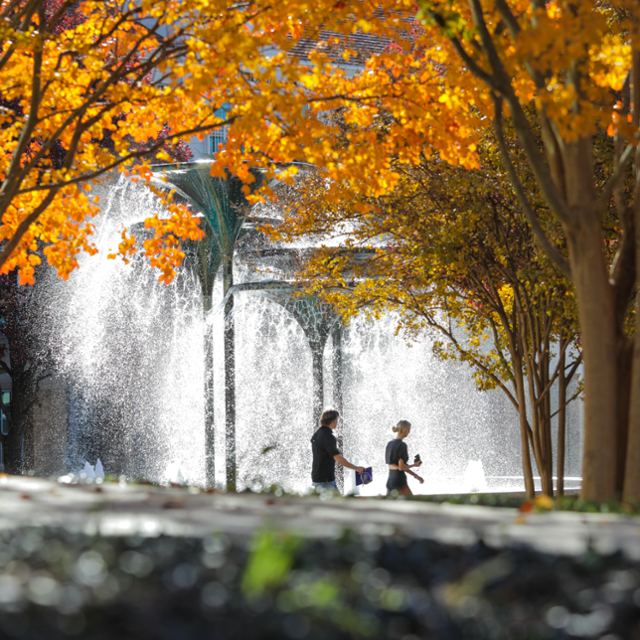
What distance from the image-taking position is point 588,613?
236cm

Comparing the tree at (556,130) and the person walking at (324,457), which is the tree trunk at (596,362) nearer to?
the tree at (556,130)

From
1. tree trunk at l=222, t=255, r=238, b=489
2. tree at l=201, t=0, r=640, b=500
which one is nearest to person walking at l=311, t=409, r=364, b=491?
tree at l=201, t=0, r=640, b=500

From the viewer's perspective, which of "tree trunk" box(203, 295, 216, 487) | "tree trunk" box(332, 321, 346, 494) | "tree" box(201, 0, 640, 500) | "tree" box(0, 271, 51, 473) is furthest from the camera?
"tree" box(0, 271, 51, 473)

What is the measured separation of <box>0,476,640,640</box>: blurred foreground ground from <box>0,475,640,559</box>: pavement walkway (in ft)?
0.06

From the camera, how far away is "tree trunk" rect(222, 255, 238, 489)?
39.0ft

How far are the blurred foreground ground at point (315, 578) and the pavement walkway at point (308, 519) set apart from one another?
0.7 inches

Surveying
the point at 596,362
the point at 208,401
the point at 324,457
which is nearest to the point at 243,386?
the point at 208,401

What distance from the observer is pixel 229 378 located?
483 inches

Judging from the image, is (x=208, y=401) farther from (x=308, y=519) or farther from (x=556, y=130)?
(x=308, y=519)

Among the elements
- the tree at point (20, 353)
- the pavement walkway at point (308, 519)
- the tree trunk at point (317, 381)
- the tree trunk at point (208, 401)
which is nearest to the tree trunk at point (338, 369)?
the tree trunk at point (317, 381)

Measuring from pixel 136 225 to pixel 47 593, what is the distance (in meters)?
11.7

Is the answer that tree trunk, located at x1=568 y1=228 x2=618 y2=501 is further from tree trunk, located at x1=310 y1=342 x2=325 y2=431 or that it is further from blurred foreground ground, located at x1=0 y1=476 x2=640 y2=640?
tree trunk, located at x1=310 y1=342 x2=325 y2=431

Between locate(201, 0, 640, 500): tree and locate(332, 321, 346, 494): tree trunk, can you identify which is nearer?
locate(201, 0, 640, 500): tree

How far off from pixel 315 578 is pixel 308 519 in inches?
48.9
